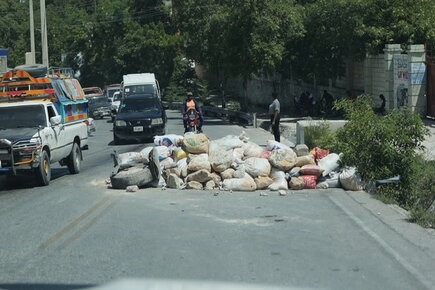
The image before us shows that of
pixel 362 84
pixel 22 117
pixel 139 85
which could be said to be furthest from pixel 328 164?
pixel 139 85

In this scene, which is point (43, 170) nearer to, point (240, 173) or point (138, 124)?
point (240, 173)

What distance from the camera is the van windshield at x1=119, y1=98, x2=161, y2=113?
28.4 m

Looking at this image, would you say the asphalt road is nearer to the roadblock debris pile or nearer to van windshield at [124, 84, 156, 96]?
the roadblock debris pile

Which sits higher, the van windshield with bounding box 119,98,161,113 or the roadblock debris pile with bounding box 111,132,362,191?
the van windshield with bounding box 119,98,161,113

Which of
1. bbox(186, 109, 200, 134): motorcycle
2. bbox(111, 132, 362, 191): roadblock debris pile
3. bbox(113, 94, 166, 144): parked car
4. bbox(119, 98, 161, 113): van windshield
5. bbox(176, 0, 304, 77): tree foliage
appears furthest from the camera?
bbox(176, 0, 304, 77): tree foliage

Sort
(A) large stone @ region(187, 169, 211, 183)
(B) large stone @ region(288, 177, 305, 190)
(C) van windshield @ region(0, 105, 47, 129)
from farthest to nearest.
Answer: (C) van windshield @ region(0, 105, 47, 129) < (A) large stone @ region(187, 169, 211, 183) < (B) large stone @ region(288, 177, 305, 190)

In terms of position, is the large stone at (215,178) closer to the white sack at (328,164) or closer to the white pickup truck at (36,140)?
the white sack at (328,164)

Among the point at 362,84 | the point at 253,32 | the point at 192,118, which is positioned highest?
the point at 253,32

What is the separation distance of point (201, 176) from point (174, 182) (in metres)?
0.60

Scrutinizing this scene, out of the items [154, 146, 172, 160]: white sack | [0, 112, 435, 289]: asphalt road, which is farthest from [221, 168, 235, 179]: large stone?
[154, 146, 172, 160]: white sack

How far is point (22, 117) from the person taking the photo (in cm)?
1634

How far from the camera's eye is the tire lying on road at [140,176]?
14.2 m

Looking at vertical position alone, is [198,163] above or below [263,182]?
above

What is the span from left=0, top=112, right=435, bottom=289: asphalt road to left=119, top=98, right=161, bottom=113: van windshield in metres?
14.1
